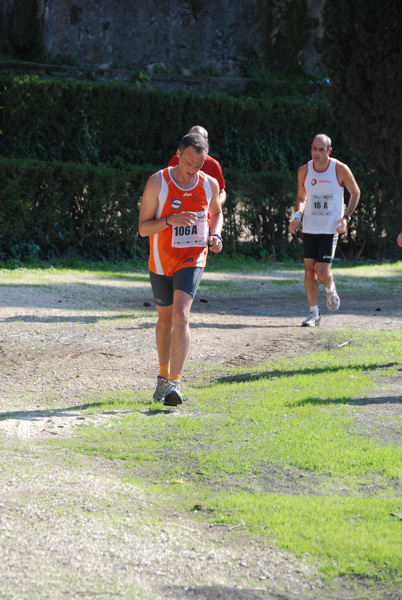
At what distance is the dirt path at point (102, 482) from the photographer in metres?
3.36

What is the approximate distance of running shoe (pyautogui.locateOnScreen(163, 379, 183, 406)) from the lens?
6.16m

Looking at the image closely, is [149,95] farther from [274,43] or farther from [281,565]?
[281,565]

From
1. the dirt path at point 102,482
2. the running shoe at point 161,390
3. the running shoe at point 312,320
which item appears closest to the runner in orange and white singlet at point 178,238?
the running shoe at point 161,390

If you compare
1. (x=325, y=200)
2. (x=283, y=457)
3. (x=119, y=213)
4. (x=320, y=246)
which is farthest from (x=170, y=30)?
(x=283, y=457)

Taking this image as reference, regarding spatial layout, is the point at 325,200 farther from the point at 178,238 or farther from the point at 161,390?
the point at 161,390

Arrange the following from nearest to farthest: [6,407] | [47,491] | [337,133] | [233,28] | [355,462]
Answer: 1. [47,491]
2. [355,462]
3. [6,407]
4. [337,133]
5. [233,28]

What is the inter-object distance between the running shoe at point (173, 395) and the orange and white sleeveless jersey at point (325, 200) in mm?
4300

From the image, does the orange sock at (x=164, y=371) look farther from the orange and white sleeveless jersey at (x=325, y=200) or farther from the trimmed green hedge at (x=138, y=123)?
the trimmed green hedge at (x=138, y=123)

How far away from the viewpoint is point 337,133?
71.1 feet

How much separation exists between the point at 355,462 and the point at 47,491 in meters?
1.87

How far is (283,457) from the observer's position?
5.02 metres

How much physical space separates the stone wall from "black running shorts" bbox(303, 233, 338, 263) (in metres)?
15.8

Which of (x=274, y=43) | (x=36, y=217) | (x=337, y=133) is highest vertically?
(x=274, y=43)

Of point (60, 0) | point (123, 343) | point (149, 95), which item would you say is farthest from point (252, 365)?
point (60, 0)
